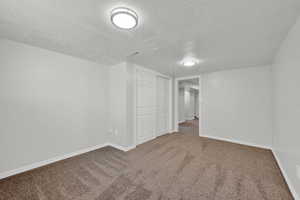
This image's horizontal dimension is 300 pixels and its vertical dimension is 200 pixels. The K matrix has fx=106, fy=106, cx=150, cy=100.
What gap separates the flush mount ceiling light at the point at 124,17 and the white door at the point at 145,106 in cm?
183

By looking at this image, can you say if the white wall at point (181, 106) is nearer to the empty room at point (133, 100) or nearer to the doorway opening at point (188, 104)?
the doorway opening at point (188, 104)

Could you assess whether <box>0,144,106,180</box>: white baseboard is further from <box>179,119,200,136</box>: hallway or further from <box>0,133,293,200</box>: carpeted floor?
<box>179,119,200,136</box>: hallway

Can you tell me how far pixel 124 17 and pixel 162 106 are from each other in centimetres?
328

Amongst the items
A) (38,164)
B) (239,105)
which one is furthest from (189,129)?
Answer: (38,164)

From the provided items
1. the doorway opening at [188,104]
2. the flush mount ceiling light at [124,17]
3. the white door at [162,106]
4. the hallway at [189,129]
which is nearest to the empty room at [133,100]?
the flush mount ceiling light at [124,17]

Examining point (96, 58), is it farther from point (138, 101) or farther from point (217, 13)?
point (217, 13)

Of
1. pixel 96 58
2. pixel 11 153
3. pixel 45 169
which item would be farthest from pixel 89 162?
pixel 96 58

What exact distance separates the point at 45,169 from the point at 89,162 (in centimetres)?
71

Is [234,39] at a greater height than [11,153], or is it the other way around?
[234,39]

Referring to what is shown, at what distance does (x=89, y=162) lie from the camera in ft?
7.17

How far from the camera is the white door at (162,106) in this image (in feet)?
13.2

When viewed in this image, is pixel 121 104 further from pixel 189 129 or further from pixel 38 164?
pixel 189 129

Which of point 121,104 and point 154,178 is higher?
point 121,104

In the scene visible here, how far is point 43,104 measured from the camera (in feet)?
6.90
